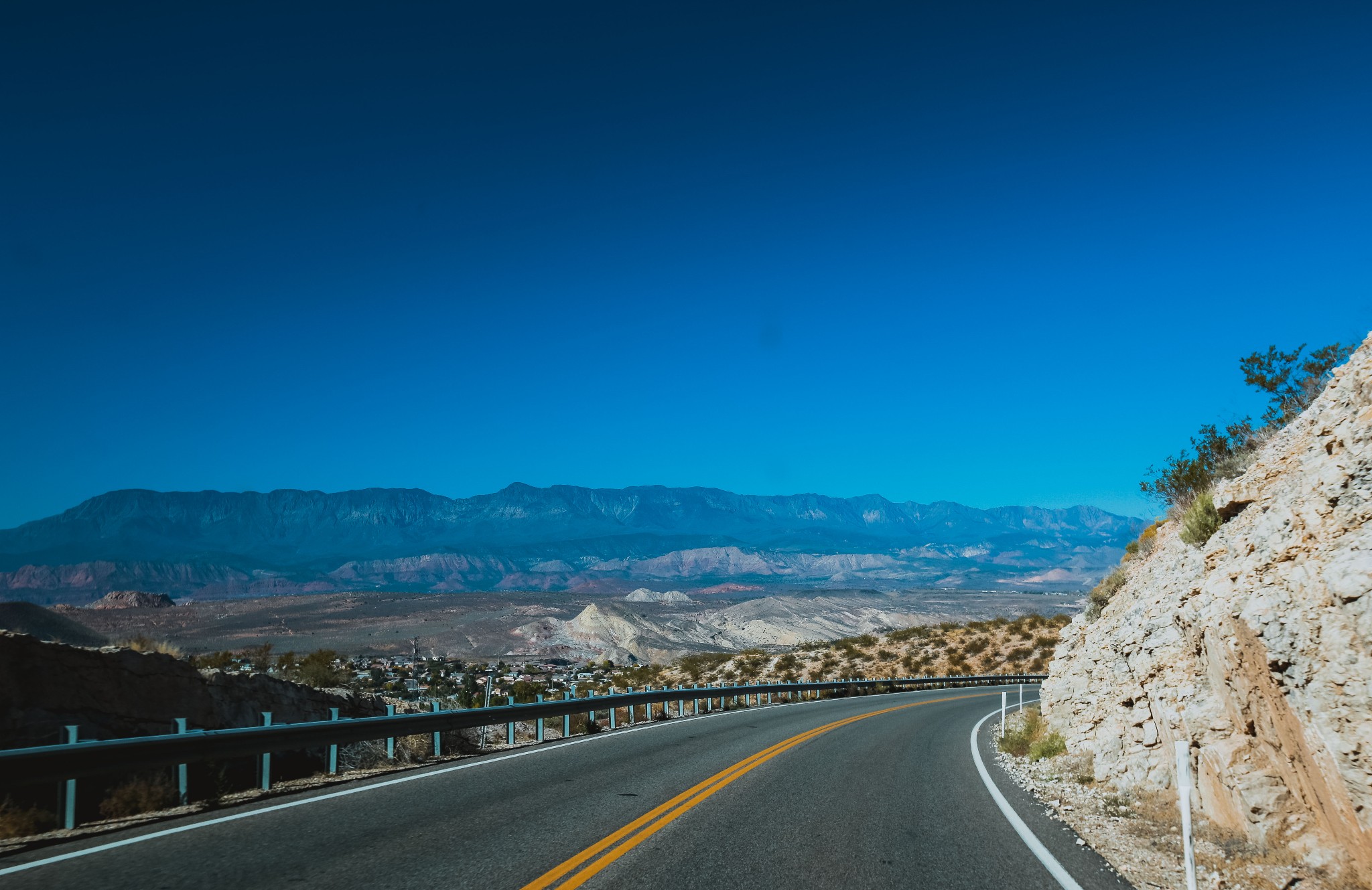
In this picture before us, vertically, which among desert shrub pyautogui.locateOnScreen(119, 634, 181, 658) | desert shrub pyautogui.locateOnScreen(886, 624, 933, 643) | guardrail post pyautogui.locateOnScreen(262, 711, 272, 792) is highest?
desert shrub pyautogui.locateOnScreen(119, 634, 181, 658)

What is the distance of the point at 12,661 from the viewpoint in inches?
433

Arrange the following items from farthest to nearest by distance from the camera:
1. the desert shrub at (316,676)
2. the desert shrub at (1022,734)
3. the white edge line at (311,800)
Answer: the desert shrub at (316,676) < the desert shrub at (1022,734) < the white edge line at (311,800)

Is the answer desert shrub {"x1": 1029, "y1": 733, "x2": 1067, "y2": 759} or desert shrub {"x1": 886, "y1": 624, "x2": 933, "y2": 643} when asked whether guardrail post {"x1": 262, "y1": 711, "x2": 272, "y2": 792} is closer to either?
desert shrub {"x1": 1029, "y1": 733, "x2": 1067, "y2": 759}

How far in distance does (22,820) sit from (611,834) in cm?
537

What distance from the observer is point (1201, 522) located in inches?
487

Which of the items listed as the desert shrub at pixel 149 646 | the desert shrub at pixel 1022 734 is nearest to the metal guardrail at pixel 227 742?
the desert shrub at pixel 149 646

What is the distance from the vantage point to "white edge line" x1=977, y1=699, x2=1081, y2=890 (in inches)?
269

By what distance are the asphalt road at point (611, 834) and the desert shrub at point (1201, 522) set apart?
450 cm

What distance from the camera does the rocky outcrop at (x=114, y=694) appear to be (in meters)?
10.9

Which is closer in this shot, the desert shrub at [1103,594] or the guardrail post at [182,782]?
the guardrail post at [182,782]

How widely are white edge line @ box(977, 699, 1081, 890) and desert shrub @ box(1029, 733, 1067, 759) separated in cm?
101

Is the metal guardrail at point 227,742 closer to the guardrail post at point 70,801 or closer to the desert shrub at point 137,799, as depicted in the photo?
the guardrail post at point 70,801

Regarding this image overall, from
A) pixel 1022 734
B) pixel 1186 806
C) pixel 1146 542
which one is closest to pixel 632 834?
pixel 1186 806

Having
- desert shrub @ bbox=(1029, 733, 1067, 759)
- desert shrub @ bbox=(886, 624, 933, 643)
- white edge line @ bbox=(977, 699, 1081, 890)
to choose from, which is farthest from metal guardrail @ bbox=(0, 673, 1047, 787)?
desert shrub @ bbox=(886, 624, 933, 643)
